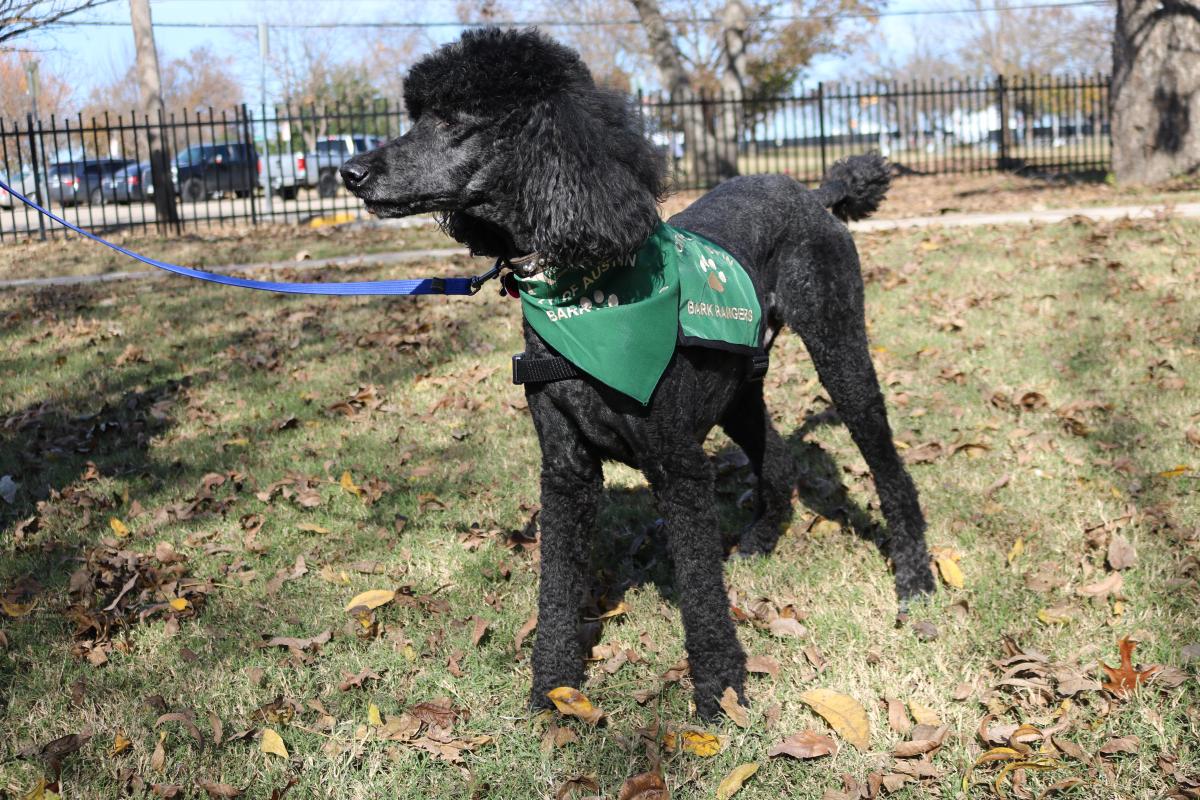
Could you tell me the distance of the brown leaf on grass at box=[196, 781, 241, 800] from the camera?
2988 millimetres

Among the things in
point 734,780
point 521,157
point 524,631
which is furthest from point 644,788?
point 521,157

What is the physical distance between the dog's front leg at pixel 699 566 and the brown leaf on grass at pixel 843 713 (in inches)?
11.1

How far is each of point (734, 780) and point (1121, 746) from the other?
115cm

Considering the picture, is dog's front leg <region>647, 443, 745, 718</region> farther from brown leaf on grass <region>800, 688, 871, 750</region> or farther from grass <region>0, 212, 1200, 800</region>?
brown leaf on grass <region>800, 688, 871, 750</region>

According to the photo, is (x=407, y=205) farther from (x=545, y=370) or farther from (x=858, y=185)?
(x=858, y=185)

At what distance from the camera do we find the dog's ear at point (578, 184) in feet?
9.19

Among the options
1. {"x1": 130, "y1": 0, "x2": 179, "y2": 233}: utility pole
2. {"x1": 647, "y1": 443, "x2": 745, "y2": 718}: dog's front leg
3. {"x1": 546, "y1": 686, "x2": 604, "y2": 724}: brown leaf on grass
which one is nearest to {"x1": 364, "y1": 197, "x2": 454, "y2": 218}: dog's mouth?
{"x1": 647, "y1": 443, "x2": 745, "y2": 718}: dog's front leg

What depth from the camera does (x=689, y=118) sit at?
19.1 meters

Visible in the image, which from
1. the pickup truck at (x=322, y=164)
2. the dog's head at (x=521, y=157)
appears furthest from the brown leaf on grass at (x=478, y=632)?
the pickup truck at (x=322, y=164)

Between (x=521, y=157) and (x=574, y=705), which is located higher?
(x=521, y=157)

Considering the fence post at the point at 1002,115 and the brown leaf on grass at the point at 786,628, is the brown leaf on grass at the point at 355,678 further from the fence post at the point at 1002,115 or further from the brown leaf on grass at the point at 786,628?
the fence post at the point at 1002,115

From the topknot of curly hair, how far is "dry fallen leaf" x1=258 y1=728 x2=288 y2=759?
2.06m

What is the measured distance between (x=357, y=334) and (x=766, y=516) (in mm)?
4499

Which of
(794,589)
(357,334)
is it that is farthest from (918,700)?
(357,334)
